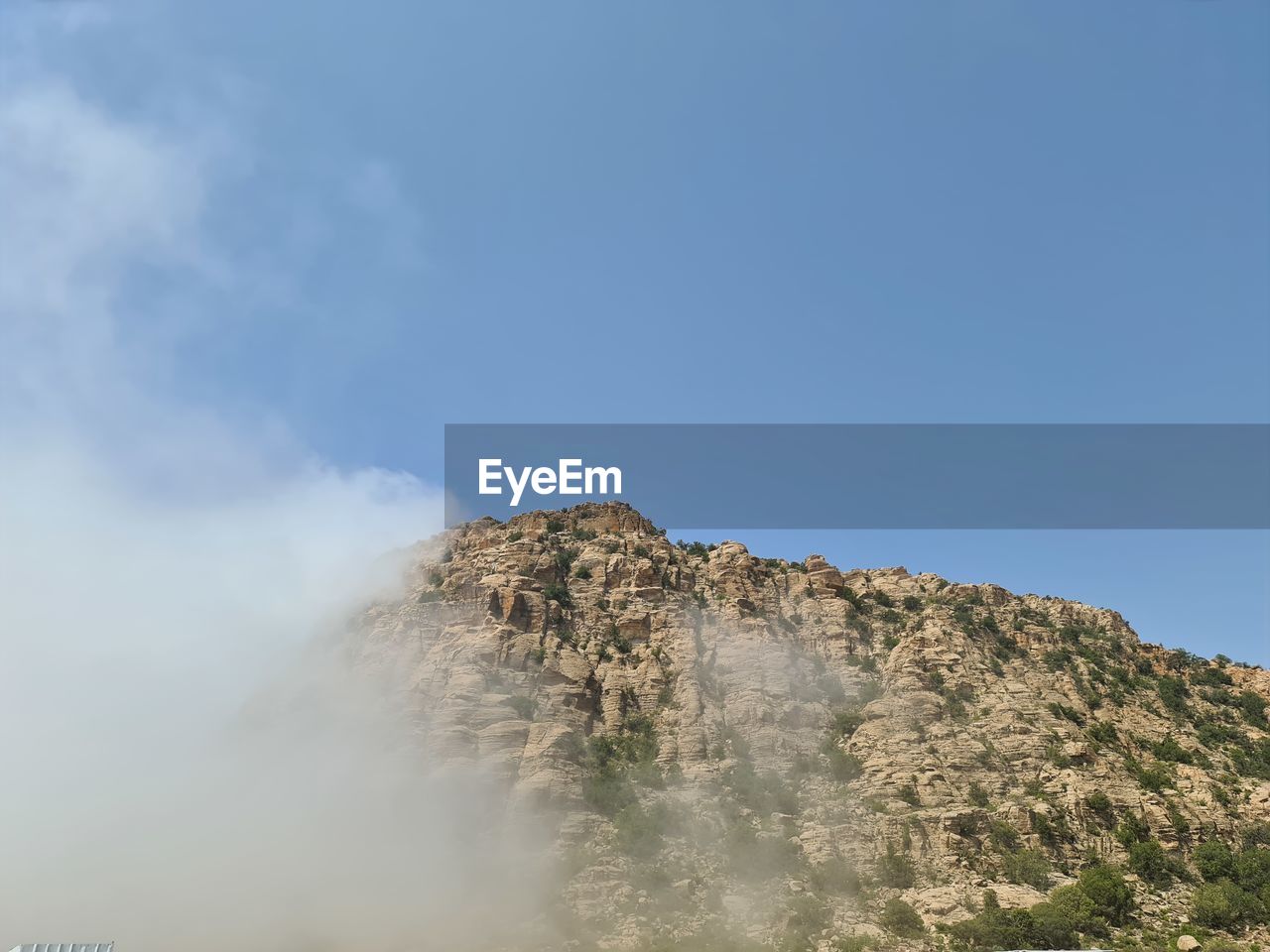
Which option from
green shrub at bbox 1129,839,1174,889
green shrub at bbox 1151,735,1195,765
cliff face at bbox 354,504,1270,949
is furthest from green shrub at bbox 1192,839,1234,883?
green shrub at bbox 1151,735,1195,765

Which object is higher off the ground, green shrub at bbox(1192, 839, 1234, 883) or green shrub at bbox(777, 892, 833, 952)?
green shrub at bbox(1192, 839, 1234, 883)

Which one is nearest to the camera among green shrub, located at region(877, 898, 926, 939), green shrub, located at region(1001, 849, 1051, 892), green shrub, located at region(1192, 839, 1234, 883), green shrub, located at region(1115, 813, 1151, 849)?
green shrub, located at region(877, 898, 926, 939)

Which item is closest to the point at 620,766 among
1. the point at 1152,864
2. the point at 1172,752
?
the point at 1152,864

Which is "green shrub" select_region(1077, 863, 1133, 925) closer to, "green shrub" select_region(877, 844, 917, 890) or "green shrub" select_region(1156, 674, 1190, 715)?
"green shrub" select_region(877, 844, 917, 890)

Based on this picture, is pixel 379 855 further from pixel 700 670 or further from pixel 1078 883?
pixel 1078 883

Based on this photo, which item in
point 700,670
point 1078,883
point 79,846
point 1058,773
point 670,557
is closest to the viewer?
point 1078,883

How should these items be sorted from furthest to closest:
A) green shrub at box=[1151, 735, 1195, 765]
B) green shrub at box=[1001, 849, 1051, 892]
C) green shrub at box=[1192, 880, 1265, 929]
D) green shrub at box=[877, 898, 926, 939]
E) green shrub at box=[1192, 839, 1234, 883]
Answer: green shrub at box=[1151, 735, 1195, 765] → green shrub at box=[1192, 839, 1234, 883] → green shrub at box=[1001, 849, 1051, 892] → green shrub at box=[877, 898, 926, 939] → green shrub at box=[1192, 880, 1265, 929]

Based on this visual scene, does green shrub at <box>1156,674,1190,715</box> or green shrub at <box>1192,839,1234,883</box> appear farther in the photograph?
green shrub at <box>1156,674,1190,715</box>

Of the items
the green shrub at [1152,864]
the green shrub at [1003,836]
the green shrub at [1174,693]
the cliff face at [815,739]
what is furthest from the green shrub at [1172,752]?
the green shrub at [1003,836]

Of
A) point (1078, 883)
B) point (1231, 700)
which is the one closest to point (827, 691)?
point (1078, 883)
